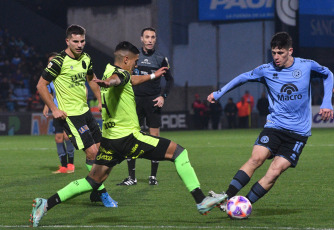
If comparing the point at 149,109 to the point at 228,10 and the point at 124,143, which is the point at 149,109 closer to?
the point at 124,143

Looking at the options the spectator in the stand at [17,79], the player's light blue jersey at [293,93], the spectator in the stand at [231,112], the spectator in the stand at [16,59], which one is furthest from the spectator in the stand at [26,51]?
the player's light blue jersey at [293,93]

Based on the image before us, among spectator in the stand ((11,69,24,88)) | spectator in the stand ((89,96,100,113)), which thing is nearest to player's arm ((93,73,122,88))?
spectator in the stand ((89,96,100,113))

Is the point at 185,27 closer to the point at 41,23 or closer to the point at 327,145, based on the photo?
the point at 41,23

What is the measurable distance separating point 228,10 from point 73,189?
Result: 31272 millimetres

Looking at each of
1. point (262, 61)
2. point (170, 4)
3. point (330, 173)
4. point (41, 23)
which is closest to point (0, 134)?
point (41, 23)

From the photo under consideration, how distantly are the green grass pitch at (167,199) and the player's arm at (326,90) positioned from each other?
41.4 inches

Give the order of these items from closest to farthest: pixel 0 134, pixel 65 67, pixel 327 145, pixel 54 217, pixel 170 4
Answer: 1. pixel 54 217
2. pixel 65 67
3. pixel 327 145
4. pixel 0 134
5. pixel 170 4

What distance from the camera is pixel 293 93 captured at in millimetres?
7207

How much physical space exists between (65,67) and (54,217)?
2.16m

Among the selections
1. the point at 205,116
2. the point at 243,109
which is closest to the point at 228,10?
the point at 243,109

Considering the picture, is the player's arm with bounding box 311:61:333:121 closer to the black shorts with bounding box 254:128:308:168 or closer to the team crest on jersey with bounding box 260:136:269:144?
the black shorts with bounding box 254:128:308:168

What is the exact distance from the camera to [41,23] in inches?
1454

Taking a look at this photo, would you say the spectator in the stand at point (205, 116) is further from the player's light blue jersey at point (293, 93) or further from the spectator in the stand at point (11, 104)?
the player's light blue jersey at point (293, 93)

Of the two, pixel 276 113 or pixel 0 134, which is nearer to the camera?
pixel 276 113
